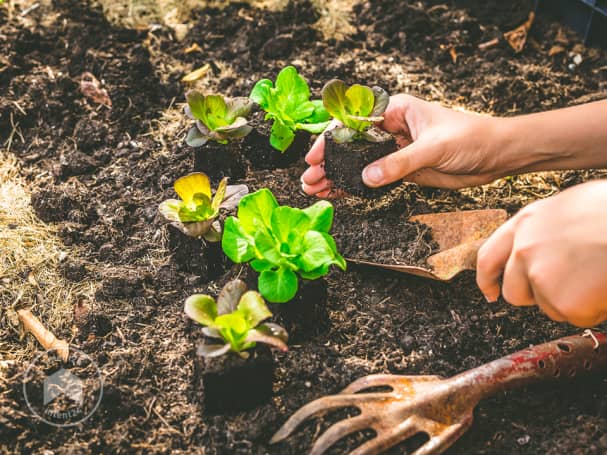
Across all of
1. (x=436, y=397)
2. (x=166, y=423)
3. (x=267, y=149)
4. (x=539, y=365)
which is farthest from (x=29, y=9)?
(x=539, y=365)

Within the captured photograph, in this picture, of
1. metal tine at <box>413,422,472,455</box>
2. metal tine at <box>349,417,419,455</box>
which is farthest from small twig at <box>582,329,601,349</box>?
metal tine at <box>349,417,419,455</box>

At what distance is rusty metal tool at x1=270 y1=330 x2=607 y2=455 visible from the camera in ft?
4.88

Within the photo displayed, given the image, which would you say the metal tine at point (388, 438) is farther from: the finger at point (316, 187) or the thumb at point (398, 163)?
the finger at point (316, 187)

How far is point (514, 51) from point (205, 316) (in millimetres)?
1869

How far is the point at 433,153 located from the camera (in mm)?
1854

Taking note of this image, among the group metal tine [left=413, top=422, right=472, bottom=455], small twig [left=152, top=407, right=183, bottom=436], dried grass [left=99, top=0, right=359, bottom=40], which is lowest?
small twig [left=152, top=407, right=183, bottom=436]

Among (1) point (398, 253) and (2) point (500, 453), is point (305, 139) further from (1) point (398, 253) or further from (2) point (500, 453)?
(2) point (500, 453)

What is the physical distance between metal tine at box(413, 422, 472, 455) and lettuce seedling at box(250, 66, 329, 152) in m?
0.95

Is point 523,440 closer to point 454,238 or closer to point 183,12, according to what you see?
point 454,238

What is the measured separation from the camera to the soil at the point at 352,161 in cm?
192

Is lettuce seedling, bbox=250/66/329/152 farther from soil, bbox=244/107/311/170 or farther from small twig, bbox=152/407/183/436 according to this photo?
small twig, bbox=152/407/183/436

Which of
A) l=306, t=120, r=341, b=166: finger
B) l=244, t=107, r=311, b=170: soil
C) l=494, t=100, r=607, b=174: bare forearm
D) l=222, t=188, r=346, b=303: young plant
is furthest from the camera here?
l=244, t=107, r=311, b=170: soil

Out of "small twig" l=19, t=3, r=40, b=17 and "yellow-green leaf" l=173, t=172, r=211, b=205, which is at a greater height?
"small twig" l=19, t=3, r=40, b=17

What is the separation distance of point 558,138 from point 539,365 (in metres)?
0.70
